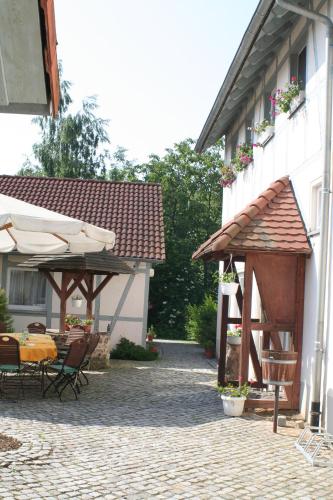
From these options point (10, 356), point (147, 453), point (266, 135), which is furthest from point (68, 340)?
point (147, 453)

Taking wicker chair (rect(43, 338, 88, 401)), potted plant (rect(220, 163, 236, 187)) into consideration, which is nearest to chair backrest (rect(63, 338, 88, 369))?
wicker chair (rect(43, 338, 88, 401))

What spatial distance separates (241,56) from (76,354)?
560cm

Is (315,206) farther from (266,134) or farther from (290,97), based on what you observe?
(266,134)

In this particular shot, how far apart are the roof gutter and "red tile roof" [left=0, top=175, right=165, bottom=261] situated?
4396 millimetres

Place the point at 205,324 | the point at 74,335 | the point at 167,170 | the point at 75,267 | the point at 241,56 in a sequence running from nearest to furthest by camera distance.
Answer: the point at 241,56
the point at 74,335
the point at 75,267
the point at 205,324
the point at 167,170

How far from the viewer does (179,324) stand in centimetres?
2869

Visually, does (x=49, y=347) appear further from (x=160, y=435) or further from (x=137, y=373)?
(x=137, y=373)

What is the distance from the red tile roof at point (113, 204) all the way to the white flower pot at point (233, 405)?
27.7 ft

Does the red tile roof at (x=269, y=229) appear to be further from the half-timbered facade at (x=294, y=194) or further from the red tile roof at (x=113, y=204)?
the red tile roof at (x=113, y=204)

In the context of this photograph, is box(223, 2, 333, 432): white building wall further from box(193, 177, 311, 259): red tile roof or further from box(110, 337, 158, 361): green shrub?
box(110, 337, 158, 361): green shrub

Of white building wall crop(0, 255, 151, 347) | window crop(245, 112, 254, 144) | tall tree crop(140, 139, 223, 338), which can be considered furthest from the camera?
tall tree crop(140, 139, 223, 338)

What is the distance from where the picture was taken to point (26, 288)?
59.2 feet

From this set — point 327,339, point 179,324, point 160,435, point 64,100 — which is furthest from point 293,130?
point 64,100

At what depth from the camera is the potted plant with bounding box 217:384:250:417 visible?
9031 millimetres
